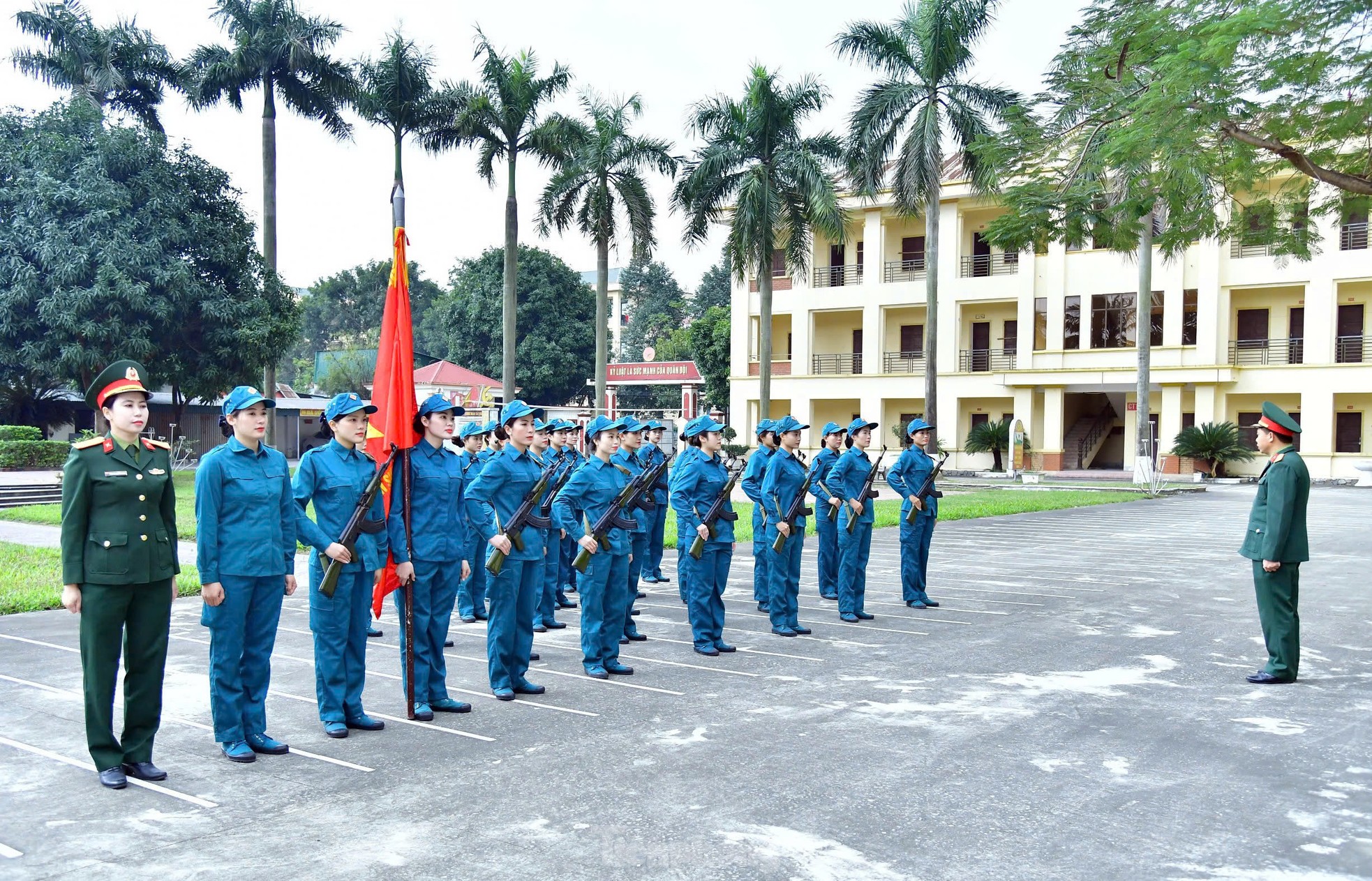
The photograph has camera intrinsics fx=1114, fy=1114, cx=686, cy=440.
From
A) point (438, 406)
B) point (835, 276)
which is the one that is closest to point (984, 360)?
point (835, 276)

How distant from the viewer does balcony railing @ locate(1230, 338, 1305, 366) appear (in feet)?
117

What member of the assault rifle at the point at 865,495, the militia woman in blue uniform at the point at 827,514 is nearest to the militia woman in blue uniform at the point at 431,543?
the assault rifle at the point at 865,495

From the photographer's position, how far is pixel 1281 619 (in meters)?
7.36

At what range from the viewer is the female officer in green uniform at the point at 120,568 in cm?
505

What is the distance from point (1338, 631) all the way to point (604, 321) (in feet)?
76.4

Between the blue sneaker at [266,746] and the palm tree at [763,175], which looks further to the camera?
the palm tree at [763,175]

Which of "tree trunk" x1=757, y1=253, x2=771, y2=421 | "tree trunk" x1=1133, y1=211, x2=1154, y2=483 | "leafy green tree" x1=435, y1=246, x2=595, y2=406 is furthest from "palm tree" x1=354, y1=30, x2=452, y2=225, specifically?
"leafy green tree" x1=435, y1=246, x2=595, y2=406

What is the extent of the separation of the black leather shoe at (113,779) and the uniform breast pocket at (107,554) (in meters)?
0.91

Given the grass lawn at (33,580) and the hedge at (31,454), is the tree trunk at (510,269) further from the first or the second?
the grass lawn at (33,580)

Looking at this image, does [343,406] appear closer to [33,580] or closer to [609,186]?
[33,580]

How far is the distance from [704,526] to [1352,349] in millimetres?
34100

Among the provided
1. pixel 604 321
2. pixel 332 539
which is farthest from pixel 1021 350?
pixel 332 539

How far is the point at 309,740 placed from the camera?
5879 millimetres

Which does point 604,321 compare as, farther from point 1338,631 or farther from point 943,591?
point 1338,631
